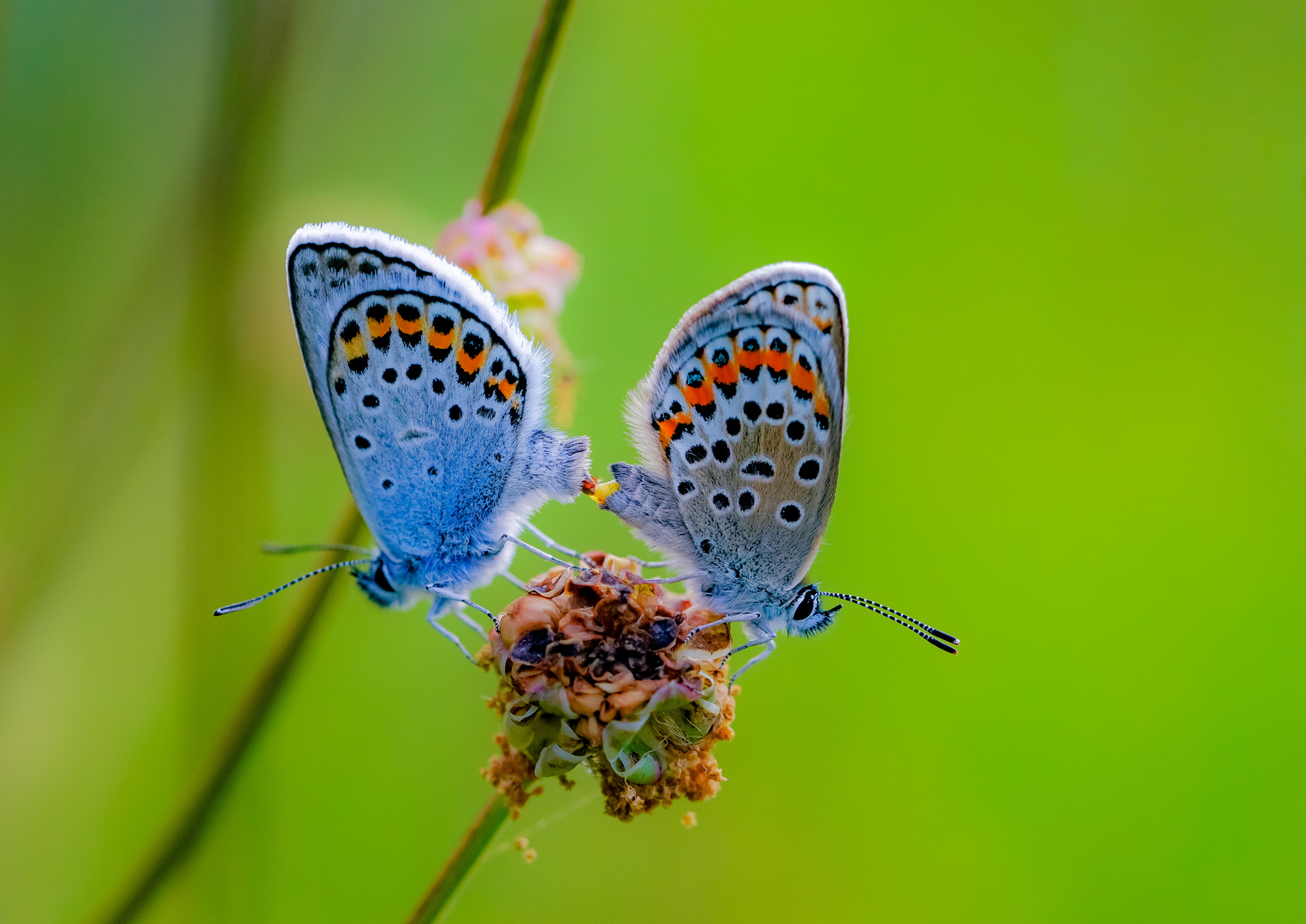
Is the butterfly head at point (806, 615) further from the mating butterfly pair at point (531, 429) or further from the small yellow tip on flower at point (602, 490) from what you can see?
the small yellow tip on flower at point (602, 490)

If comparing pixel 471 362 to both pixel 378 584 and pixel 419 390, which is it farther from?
pixel 378 584

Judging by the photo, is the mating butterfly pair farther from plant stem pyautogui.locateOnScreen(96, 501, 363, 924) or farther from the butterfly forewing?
plant stem pyautogui.locateOnScreen(96, 501, 363, 924)

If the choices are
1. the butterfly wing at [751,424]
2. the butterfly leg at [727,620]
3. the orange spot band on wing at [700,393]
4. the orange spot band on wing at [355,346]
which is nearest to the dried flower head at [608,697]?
the butterfly leg at [727,620]

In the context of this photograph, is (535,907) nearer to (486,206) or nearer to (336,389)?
(336,389)

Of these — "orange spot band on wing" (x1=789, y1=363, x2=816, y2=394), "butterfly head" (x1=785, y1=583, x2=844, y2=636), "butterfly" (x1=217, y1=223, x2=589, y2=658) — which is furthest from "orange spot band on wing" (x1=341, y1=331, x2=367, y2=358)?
"butterfly head" (x1=785, y1=583, x2=844, y2=636)

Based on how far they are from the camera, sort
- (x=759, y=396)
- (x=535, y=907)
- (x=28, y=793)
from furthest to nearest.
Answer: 1. (x=535, y=907)
2. (x=28, y=793)
3. (x=759, y=396)

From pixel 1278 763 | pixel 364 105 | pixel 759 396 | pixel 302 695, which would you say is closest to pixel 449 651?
pixel 302 695

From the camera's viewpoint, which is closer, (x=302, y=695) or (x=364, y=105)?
(x=302, y=695)
